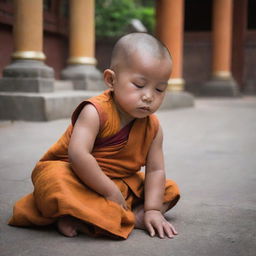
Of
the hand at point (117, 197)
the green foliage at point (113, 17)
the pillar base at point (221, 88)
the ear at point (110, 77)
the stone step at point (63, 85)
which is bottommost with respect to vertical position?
the pillar base at point (221, 88)

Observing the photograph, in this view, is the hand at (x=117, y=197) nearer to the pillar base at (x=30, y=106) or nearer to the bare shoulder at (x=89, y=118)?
the bare shoulder at (x=89, y=118)

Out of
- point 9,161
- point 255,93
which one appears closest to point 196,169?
point 9,161

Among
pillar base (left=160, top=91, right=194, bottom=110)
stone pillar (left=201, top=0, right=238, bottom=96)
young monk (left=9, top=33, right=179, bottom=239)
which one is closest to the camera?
young monk (left=9, top=33, right=179, bottom=239)

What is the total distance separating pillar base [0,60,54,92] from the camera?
523 cm

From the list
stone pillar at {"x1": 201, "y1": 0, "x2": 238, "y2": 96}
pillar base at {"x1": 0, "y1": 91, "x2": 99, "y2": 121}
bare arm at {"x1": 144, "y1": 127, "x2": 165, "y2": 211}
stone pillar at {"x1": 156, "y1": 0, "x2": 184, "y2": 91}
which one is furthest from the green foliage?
bare arm at {"x1": 144, "y1": 127, "x2": 165, "y2": 211}

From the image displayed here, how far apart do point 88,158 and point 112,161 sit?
171 millimetres

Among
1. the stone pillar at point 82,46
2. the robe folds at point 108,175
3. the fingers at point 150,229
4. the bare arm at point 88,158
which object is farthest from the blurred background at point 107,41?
the fingers at point 150,229

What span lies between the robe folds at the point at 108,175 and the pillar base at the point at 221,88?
410 inches

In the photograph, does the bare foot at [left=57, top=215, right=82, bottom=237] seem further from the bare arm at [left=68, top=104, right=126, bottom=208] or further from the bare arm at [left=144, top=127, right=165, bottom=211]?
the bare arm at [left=144, top=127, right=165, bottom=211]

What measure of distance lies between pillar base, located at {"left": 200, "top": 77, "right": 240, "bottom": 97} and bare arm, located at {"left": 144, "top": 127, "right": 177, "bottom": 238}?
10445 millimetres

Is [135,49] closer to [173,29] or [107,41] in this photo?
[173,29]

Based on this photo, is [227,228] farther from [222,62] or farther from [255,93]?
[255,93]

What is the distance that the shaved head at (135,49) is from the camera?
167cm

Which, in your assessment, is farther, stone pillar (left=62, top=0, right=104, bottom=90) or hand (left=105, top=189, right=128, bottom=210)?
stone pillar (left=62, top=0, right=104, bottom=90)
